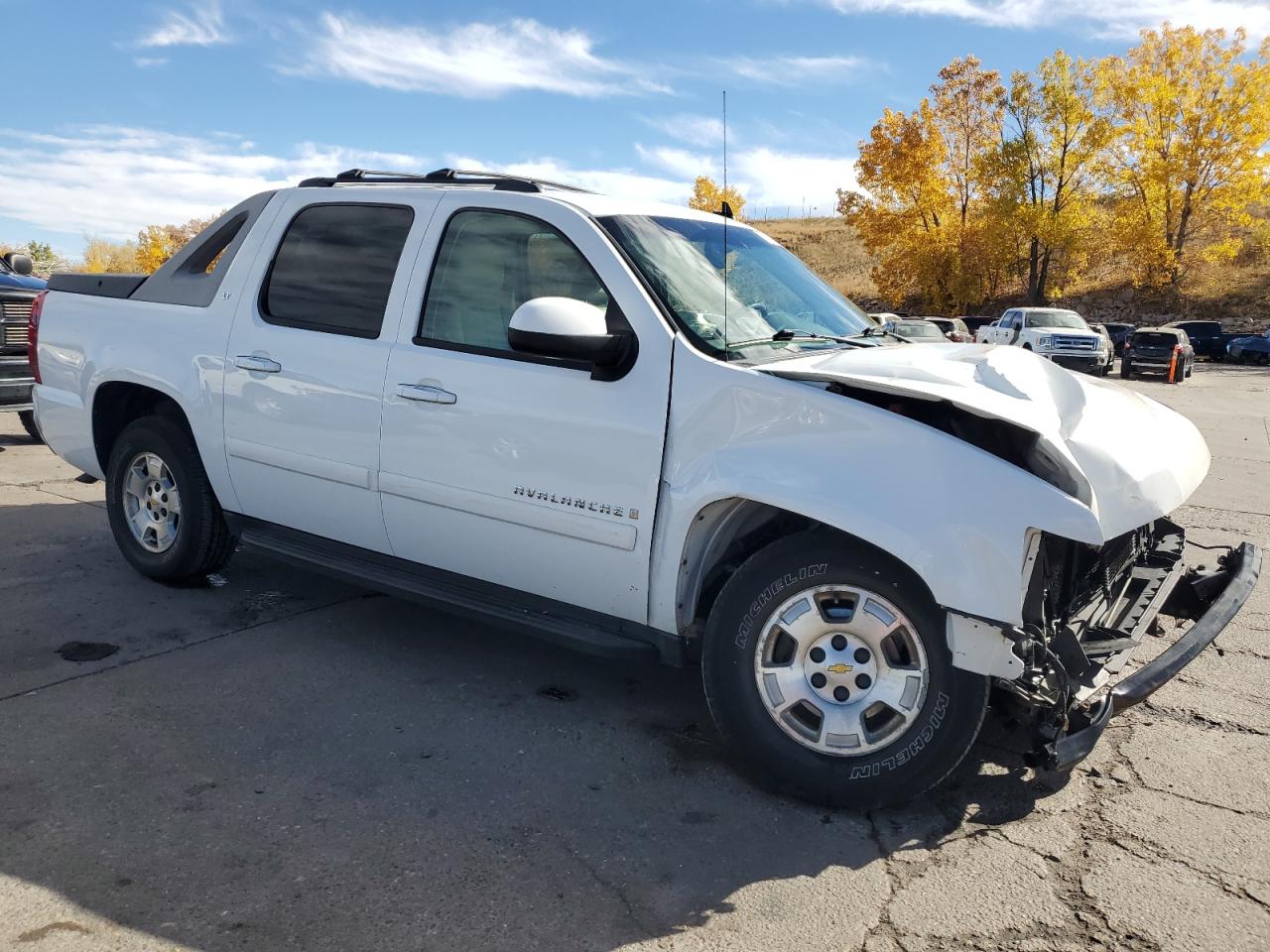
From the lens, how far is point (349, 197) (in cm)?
444

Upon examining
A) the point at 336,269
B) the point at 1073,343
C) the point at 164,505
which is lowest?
the point at 164,505

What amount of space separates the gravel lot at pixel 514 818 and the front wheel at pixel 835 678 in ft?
0.57

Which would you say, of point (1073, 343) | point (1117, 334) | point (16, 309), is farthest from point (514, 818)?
point (1117, 334)

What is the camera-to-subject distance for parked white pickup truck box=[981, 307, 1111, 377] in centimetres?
2589

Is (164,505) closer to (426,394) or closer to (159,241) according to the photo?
(426,394)

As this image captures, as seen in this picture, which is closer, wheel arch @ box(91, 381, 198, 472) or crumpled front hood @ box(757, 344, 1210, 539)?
crumpled front hood @ box(757, 344, 1210, 539)

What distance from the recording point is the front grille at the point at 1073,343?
26.0 m

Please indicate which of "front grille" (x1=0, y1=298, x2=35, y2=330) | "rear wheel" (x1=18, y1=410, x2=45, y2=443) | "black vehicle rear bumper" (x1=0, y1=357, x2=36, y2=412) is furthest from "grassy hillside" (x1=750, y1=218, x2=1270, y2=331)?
"black vehicle rear bumper" (x1=0, y1=357, x2=36, y2=412)

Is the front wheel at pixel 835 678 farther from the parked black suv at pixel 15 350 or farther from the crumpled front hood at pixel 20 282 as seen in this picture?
the crumpled front hood at pixel 20 282

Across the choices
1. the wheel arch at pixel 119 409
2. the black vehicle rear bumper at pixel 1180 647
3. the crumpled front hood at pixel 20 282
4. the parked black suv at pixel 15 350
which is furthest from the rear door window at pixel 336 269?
the crumpled front hood at pixel 20 282

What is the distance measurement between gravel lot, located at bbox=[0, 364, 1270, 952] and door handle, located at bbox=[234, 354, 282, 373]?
1.23m

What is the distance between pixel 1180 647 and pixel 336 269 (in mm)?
3535

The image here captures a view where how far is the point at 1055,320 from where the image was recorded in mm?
27250

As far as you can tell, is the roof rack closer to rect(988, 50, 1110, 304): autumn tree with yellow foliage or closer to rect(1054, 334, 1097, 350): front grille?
rect(1054, 334, 1097, 350): front grille
